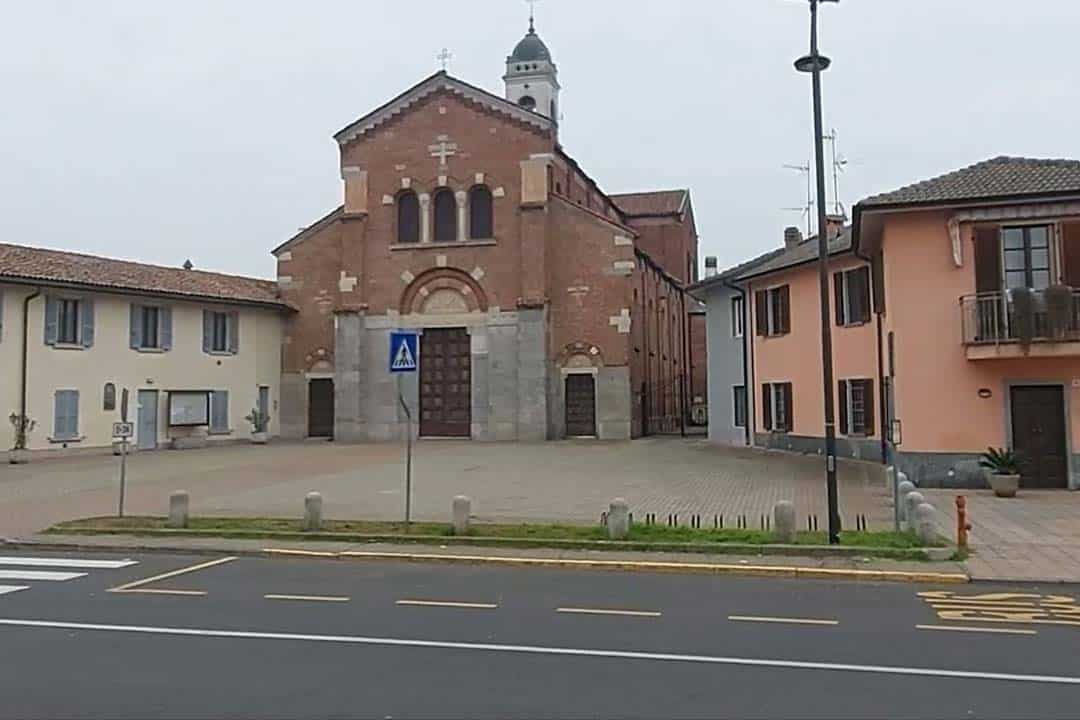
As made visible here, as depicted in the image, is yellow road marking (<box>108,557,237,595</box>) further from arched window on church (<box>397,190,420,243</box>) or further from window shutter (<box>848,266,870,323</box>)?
arched window on church (<box>397,190,420,243</box>)

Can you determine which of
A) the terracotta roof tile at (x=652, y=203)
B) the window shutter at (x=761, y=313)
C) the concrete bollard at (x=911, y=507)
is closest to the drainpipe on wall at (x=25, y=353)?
the window shutter at (x=761, y=313)

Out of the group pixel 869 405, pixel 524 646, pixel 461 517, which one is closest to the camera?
pixel 524 646

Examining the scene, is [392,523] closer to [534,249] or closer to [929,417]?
[929,417]

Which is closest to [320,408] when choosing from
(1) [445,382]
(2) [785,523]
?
(1) [445,382]

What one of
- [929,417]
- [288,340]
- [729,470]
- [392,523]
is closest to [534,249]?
[288,340]

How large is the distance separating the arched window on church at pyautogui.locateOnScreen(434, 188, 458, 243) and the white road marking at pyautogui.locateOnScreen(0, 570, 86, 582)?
28.9 metres

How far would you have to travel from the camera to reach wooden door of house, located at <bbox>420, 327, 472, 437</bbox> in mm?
39375

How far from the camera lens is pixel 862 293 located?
84.8 ft

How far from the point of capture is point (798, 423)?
29.5 m

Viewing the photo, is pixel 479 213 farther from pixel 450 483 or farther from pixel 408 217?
pixel 450 483

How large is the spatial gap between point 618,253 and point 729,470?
15.8 m

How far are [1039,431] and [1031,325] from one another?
248 centimetres

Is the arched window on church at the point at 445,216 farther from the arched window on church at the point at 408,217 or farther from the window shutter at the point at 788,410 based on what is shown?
the window shutter at the point at 788,410

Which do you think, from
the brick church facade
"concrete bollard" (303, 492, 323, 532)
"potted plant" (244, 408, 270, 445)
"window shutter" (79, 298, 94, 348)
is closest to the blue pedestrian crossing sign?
"concrete bollard" (303, 492, 323, 532)
